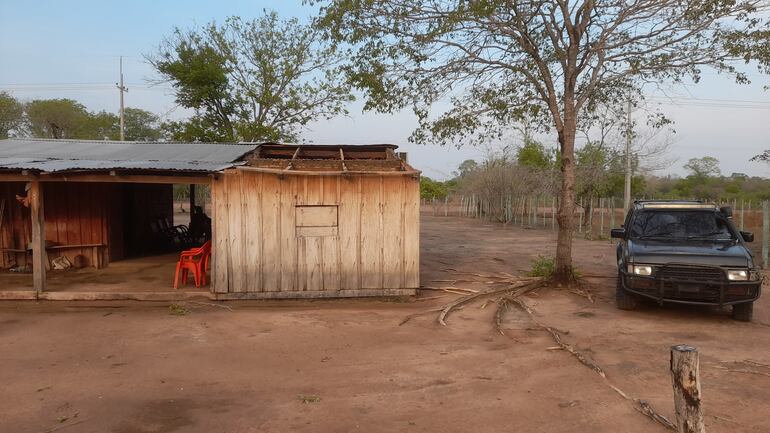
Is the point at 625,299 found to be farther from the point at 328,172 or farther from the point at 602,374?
the point at 328,172

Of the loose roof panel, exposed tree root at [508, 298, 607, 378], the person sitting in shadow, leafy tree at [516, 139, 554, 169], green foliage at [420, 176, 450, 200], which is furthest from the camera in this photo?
green foliage at [420, 176, 450, 200]

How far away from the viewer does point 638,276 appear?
811 cm

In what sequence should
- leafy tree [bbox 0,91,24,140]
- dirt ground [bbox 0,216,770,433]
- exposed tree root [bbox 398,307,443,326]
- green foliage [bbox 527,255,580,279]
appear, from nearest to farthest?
1. dirt ground [bbox 0,216,770,433]
2. exposed tree root [bbox 398,307,443,326]
3. green foliage [bbox 527,255,580,279]
4. leafy tree [bbox 0,91,24,140]

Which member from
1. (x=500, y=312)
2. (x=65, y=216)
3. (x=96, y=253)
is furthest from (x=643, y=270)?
(x=65, y=216)

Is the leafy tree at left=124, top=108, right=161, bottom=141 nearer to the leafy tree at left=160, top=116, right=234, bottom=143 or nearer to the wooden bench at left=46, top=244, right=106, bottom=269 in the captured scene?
the leafy tree at left=160, top=116, right=234, bottom=143

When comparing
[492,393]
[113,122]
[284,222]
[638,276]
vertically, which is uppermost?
[113,122]

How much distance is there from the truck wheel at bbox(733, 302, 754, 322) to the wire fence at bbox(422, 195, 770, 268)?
21.4 ft

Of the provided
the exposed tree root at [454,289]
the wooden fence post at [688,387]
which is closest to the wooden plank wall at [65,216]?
the exposed tree root at [454,289]

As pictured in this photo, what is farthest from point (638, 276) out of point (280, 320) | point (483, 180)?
point (483, 180)

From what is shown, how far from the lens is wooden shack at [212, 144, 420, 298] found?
9445mm

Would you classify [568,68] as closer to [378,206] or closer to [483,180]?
[378,206]

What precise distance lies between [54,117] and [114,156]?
37084 millimetres

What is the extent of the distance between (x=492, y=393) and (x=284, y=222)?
212 inches

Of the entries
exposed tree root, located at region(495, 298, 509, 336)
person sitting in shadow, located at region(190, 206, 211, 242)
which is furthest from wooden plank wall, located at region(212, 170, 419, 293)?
person sitting in shadow, located at region(190, 206, 211, 242)
